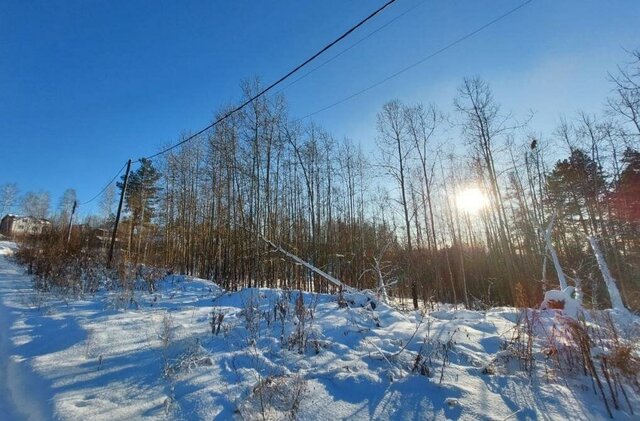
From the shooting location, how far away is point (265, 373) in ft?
11.5

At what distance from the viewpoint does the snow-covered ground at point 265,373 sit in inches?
110

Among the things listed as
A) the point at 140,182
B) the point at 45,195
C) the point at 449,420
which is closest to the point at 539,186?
the point at 449,420

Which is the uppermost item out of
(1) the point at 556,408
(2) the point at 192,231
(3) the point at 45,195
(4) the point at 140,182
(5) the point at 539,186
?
(3) the point at 45,195

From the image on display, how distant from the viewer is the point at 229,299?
8.23m

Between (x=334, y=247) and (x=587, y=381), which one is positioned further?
(x=334, y=247)

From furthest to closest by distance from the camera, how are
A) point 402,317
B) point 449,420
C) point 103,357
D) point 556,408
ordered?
1. point 402,317
2. point 103,357
3. point 556,408
4. point 449,420

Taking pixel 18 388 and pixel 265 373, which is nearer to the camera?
pixel 18 388

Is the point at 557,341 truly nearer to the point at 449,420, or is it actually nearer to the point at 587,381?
the point at 587,381

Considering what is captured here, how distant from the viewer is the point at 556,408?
2.93 m

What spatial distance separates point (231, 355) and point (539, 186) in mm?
26337

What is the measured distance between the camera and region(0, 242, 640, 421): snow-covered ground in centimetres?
280

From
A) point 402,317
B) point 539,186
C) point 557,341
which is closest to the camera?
point 557,341

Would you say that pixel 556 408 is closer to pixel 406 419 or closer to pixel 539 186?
pixel 406 419

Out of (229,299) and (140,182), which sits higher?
(140,182)
